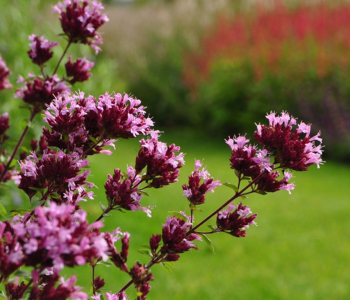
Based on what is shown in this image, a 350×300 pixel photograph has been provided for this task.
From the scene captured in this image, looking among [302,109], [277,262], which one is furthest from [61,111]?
[302,109]

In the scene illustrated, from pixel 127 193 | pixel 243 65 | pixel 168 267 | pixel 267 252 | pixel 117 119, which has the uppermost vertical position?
pixel 243 65

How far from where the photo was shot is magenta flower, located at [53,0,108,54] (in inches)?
67.8

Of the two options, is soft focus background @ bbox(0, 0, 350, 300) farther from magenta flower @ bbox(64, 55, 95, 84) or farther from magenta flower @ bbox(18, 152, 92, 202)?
magenta flower @ bbox(18, 152, 92, 202)

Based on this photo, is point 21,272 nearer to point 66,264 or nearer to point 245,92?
point 66,264

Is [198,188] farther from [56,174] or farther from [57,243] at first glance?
[57,243]

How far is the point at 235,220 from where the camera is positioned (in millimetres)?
1298

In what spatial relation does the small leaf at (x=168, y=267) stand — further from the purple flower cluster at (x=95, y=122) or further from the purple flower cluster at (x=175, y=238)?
the purple flower cluster at (x=95, y=122)

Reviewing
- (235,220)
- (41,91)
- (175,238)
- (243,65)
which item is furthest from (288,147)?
(243,65)

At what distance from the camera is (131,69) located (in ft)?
41.7

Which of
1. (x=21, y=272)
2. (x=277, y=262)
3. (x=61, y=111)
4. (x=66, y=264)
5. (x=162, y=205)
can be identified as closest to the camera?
(x=66, y=264)

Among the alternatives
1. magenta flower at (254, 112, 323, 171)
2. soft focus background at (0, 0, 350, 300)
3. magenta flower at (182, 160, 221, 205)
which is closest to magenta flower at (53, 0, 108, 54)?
soft focus background at (0, 0, 350, 300)

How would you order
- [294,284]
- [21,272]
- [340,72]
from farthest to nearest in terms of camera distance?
[340,72], [294,284], [21,272]

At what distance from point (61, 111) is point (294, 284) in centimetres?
307

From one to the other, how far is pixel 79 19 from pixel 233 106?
25.9ft
